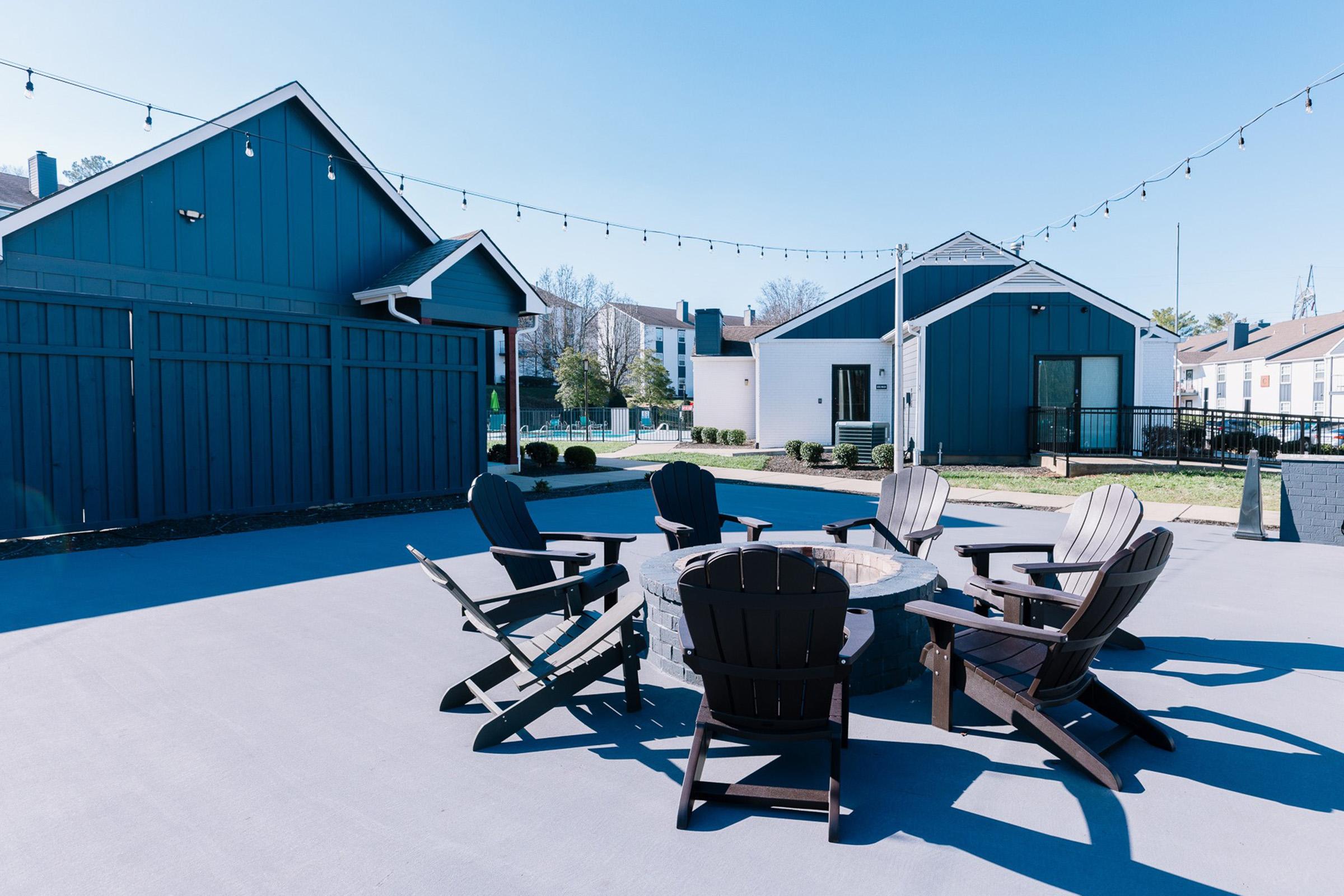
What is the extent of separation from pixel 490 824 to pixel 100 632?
3.67 meters

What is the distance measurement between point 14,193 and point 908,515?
2196 centimetres

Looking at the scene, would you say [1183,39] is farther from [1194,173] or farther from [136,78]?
[136,78]

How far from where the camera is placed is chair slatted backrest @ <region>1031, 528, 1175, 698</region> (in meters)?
2.89

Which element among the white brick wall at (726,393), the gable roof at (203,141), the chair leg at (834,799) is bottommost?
the chair leg at (834,799)

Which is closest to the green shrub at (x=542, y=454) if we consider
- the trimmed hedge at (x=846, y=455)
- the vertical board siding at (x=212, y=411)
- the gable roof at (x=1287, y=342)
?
the vertical board siding at (x=212, y=411)

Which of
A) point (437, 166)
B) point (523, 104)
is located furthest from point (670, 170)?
point (437, 166)

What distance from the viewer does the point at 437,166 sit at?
41.6ft

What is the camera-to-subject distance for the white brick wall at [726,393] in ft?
85.6

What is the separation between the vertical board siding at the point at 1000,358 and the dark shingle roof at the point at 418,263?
399 inches

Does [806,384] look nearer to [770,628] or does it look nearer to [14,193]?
[770,628]

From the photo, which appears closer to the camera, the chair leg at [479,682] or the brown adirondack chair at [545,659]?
the brown adirondack chair at [545,659]

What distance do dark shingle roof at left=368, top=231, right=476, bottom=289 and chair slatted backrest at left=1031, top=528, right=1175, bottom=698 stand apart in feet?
38.5

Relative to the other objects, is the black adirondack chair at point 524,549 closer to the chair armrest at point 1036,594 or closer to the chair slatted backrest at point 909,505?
the chair armrest at point 1036,594

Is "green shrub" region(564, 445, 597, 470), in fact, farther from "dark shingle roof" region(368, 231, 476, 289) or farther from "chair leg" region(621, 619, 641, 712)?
"chair leg" region(621, 619, 641, 712)
